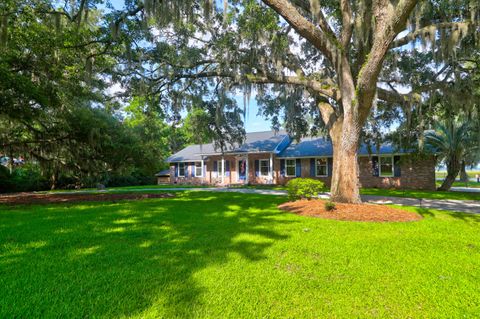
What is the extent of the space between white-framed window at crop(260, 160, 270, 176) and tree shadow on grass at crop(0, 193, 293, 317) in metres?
14.9

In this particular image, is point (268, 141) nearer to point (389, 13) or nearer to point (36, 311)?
point (389, 13)

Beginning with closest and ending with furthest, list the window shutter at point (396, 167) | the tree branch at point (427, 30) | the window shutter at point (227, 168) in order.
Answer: the tree branch at point (427, 30)
the window shutter at point (396, 167)
the window shutter at point (227, 168)

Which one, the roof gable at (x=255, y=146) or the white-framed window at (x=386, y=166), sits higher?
the roof gable at (x=255, y=146)

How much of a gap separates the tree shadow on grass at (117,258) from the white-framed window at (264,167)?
48.9 feet

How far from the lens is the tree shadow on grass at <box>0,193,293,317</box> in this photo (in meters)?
2.57

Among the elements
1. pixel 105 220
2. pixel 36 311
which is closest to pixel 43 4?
pixel 105 220

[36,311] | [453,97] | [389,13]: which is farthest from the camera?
[453,97]

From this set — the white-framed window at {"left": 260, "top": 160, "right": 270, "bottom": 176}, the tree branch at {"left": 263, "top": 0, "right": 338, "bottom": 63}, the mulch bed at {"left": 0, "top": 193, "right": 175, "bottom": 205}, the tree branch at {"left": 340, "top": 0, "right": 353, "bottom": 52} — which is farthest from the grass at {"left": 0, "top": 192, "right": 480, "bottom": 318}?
the white-framed window at {"left": 260, "top": 160, "right": 270, "bottom": 176}

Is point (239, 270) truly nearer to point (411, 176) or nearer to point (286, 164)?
point (411, 176)

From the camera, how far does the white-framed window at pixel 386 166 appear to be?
1747cm

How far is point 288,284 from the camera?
118 inches

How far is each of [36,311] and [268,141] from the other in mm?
20928

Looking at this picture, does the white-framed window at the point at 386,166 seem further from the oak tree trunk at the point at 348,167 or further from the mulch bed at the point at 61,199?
the mulch bed at the point at 61,199

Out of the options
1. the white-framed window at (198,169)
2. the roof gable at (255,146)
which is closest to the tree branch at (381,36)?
the roof gable at (255,146)
